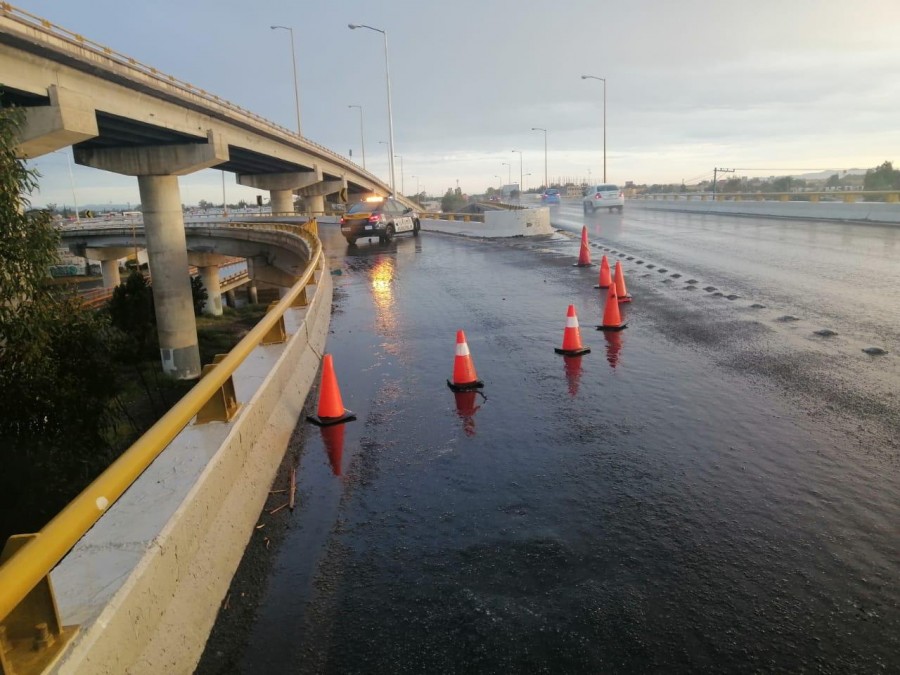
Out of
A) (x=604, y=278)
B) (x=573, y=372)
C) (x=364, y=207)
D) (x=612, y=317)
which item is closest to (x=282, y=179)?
(x=364, y=207)

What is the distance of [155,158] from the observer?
105 feet

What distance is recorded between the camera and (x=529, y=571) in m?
4.04

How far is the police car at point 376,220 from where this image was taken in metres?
31.5

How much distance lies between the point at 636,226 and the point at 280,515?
33024 mm

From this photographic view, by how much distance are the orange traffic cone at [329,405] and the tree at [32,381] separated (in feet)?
12.5

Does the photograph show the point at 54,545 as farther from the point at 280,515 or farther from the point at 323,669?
the point at 280,515

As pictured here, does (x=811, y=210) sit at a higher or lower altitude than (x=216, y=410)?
higher

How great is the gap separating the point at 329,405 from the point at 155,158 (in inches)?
1156

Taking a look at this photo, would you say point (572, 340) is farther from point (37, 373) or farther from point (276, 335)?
point (37, 373)

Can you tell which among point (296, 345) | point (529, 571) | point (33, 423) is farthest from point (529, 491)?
point (33, 423)

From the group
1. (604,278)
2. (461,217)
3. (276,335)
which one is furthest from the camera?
(461,217)

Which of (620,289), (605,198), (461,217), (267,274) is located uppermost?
(605,198)

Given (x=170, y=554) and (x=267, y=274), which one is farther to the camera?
(x=267, y=274)

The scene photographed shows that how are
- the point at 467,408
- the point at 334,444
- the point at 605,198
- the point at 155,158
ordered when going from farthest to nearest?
1. the point at 605,198
2. the point at 155,158
3. the point at 467,408
4. the point at 334,444
